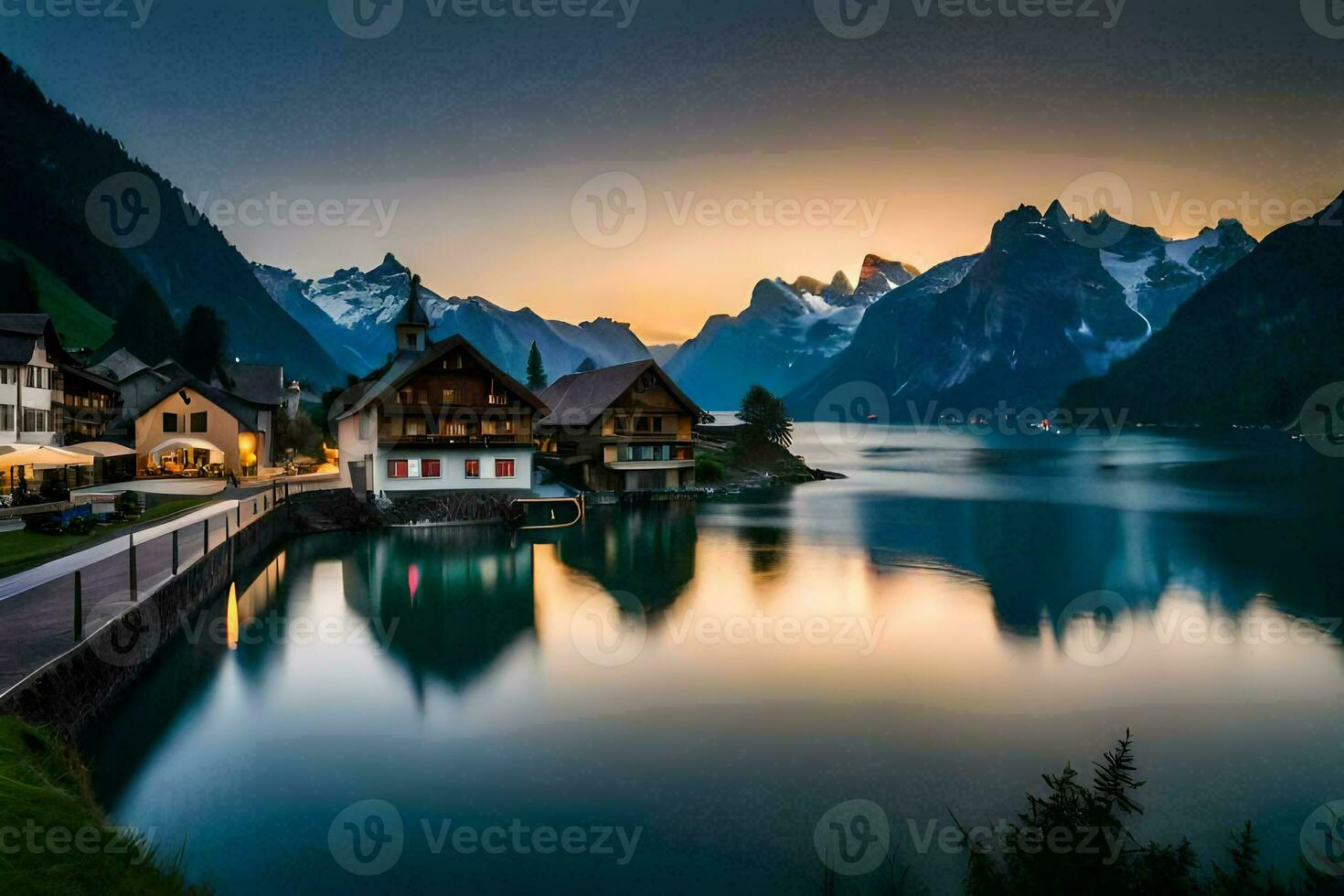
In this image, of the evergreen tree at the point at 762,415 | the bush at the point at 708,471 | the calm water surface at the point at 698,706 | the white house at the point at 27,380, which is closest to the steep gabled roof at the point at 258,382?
the white house at the point at 27,380

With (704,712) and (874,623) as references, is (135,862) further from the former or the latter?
(874,623)

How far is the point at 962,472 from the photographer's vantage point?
93.2m

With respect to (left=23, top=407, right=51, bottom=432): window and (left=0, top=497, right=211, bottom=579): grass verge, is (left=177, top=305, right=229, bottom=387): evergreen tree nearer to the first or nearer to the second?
(left=23, top=407, right=51, bottom=432): window

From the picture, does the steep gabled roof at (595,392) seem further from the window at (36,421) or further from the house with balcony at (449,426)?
the window at (36,421)

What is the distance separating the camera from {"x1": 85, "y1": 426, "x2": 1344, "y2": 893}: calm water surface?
12.2m

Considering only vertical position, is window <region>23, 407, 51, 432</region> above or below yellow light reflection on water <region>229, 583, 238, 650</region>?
above

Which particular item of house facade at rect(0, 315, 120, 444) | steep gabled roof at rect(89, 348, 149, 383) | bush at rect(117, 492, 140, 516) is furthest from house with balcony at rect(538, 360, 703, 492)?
steep gabled roof at rect(89, 348, 149, 383)

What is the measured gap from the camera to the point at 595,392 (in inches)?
2327

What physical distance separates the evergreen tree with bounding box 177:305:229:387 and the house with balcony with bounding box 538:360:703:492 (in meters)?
35.6

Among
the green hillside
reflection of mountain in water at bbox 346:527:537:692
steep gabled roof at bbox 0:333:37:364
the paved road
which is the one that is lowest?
reflection of mountain in water at bbox 346:527:537:692

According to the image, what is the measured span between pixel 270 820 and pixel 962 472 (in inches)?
3608

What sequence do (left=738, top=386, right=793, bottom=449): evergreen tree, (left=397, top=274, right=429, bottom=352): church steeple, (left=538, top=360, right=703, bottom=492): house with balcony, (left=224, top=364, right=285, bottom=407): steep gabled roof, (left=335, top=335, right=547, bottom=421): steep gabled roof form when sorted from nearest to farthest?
(left=335, top=335, right=547, bottom=421): steep gabled roof, (left=397, top=274, right=429, bottom=352): church steeple, (left=538, top=360, right=703, bottom=492): house with balcony, (left=224, top=364, right=285, bottom=407): steep gabled roof, (left=738, top=386, right=793, bottom=449): evergreen tree

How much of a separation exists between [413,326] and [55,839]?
4907 centimetres

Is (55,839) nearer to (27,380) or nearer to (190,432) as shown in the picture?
(27,380)
